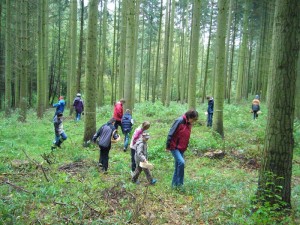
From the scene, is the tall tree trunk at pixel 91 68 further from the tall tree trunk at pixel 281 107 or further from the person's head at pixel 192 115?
the tall tree trunk at pixel 281 107

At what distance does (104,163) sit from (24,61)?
32.6 ft

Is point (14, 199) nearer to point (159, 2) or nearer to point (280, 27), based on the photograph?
point (280, 27)

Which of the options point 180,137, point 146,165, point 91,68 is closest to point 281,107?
point 180,137

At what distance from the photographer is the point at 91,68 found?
987 centimetres

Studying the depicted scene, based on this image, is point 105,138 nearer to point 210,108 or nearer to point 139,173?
point 139,173

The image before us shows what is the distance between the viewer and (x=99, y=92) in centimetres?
2761

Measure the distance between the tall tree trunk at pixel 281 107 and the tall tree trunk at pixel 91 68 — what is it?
6.67 m

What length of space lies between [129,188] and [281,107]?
3.57m

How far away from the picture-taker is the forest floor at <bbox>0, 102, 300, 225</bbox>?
468 centimetres

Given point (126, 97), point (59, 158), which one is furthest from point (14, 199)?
point (126, 97)

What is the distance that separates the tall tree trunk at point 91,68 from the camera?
31.7 feet

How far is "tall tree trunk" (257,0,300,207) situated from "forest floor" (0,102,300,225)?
0.49m

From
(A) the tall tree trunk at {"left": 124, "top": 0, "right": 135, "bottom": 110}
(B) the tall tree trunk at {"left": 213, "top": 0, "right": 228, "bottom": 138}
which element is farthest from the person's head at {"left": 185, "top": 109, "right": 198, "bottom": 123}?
(A) the tall tree trunk at {"left": 124, "top": 0, "right": 135, "bottom": 110}

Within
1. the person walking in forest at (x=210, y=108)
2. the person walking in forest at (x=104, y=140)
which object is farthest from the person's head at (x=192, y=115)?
the person walking in forest at (x=210, y=108)
